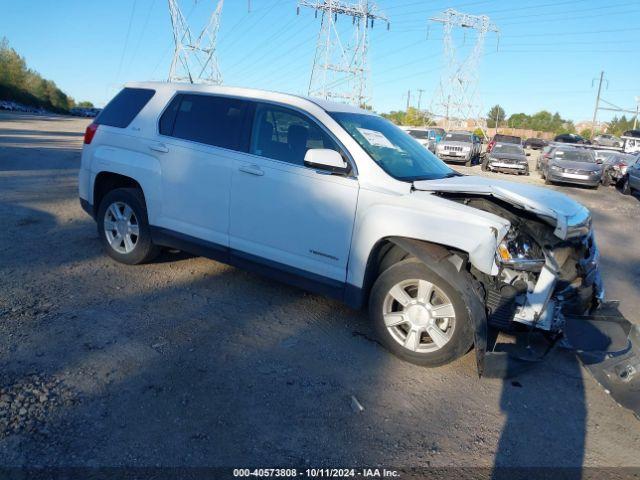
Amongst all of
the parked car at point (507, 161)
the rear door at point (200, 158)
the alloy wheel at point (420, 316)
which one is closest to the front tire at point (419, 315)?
the alloy wheel at point (420, 316)

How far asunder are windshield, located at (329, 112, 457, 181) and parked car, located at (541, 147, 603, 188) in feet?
50.2

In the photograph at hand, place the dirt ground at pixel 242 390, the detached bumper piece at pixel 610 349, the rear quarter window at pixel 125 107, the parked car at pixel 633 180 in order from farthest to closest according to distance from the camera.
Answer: the parked car at pixel 633 180
the rear quarter window at pixel 125 107
the detached bumper piece at pixel 610 349
the dirt ground at pixel 242 390

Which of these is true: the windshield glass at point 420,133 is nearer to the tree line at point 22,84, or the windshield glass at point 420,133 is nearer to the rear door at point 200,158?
the rear door at point 200,158

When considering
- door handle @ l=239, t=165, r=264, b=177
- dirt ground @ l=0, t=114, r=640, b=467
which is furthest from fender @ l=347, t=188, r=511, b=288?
door handle @ l=239, t=165, r=264, b=177

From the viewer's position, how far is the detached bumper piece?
337cm

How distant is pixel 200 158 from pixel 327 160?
140 cm

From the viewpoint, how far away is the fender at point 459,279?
3.39 metres

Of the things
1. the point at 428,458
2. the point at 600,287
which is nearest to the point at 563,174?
the point at 600,287

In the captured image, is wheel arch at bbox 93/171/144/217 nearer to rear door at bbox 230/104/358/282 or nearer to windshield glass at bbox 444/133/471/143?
rear door at bbox 230/104/358/282

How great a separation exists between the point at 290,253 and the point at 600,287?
2.83 m

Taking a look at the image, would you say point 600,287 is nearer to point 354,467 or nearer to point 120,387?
point 354,467

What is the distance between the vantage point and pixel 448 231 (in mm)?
3475

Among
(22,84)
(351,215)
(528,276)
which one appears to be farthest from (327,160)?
(22,84)

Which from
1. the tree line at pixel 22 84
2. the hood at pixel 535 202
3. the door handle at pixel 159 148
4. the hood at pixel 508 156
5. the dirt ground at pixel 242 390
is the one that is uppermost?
the tree line at pixel 22 84
